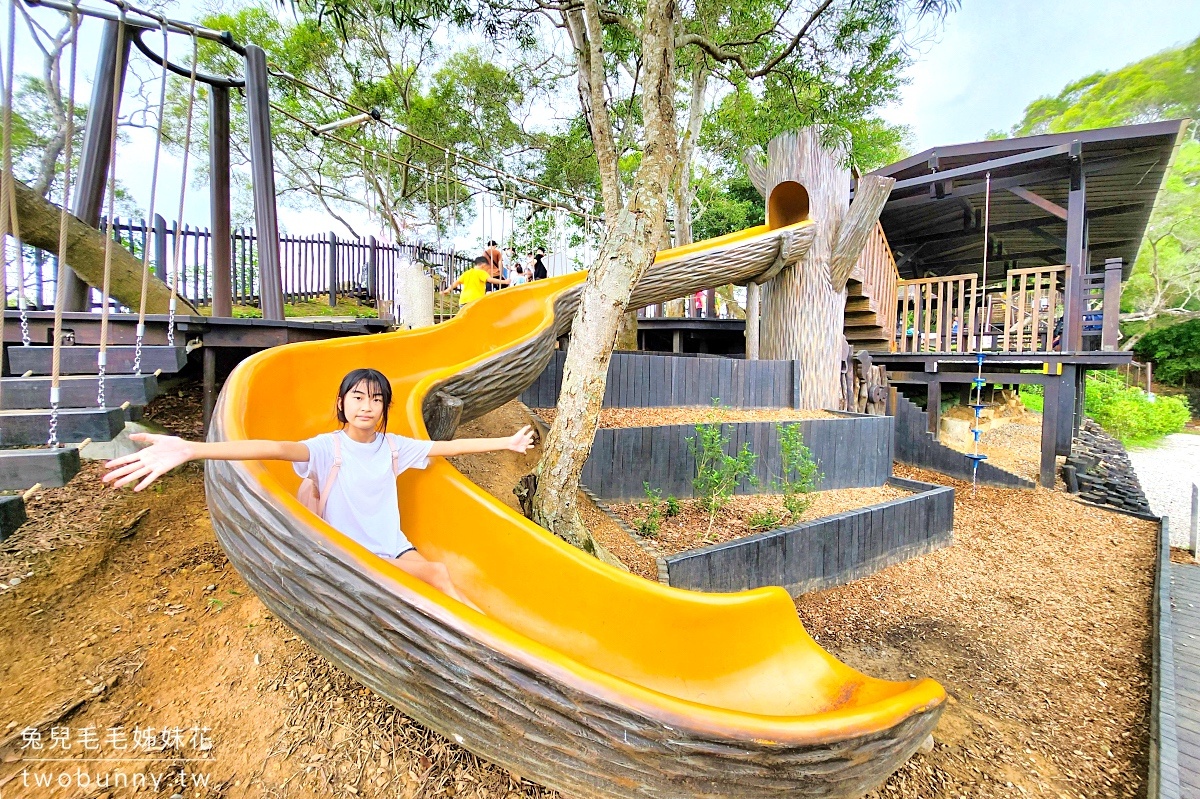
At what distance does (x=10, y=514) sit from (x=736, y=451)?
12.6 feet

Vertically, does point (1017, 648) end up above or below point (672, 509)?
below

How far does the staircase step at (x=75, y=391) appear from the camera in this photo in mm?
1759

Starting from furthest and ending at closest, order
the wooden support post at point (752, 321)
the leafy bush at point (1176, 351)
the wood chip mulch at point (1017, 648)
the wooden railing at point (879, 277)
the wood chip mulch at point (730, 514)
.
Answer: the leafy bush at point (1176, 351) < the wooden railing at point (879, 277) < the wooden support post at point (752, 321) < the wood chip mulch at point (730, 514) < the wood chip mulch at point (1017, 648)

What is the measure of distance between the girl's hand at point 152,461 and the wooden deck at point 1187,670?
357 centimetres

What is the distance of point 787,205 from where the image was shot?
5629 millimetres

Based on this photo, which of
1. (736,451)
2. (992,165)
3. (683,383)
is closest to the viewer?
(736,451)

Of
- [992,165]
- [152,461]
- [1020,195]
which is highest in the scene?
[992,165]

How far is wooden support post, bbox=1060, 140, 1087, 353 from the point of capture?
5.98 metres

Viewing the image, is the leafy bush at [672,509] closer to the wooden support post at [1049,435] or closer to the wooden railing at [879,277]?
the wooden railing at [879,277]

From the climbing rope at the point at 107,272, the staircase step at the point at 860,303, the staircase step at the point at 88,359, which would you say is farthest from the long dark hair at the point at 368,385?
the staircase step at the point at 860,303

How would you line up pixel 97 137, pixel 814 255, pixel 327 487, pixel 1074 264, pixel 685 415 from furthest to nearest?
pixel 1074 264
pixel 814 255
pixel 685 415
pixel 97 137
pixel 327 487

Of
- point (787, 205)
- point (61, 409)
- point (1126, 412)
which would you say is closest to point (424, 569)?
point (61, 409)

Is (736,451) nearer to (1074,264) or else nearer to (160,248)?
(1074,264)

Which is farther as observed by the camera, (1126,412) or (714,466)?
(1126,412)
